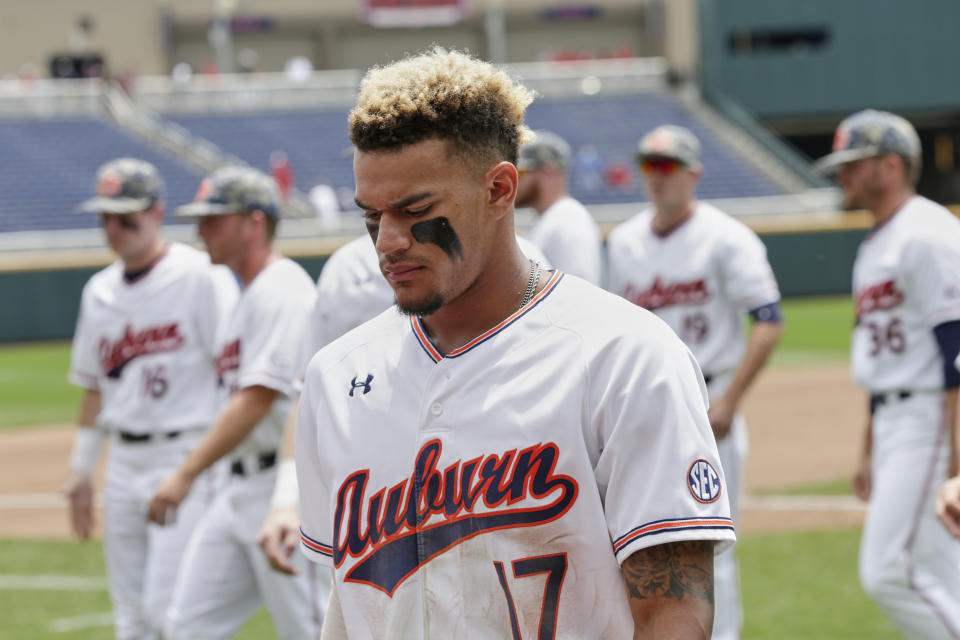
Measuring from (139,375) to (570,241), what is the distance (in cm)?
192

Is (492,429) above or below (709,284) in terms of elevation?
above

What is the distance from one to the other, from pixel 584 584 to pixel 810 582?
17.2ft

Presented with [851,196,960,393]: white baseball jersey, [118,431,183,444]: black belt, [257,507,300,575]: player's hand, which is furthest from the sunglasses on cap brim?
[257,507,300,575]: player's hand

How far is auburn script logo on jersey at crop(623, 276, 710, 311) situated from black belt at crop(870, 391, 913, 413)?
3.46 feet

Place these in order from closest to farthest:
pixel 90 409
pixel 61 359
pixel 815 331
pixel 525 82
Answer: pixel 90 409 < pixel 61 359 < pixel 815 331 < pixel 525 82

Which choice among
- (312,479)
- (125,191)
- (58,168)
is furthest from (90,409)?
(58,168)

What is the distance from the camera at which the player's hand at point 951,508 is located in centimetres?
346

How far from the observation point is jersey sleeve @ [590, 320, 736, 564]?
1951 millimetres

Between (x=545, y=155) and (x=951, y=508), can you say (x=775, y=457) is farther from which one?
(x=951, y=508)

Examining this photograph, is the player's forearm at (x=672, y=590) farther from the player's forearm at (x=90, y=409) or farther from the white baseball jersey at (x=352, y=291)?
the player's forearm at (x=90, y=409)

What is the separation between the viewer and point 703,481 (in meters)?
1.98

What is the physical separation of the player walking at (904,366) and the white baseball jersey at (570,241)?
1.10 m

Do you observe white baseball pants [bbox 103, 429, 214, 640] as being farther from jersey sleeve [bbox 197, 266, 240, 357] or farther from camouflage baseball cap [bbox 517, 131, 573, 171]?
camouflage baseball cap [bbox 517, 131, 573, 171]

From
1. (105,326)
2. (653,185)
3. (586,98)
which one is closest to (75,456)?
(105,326)
